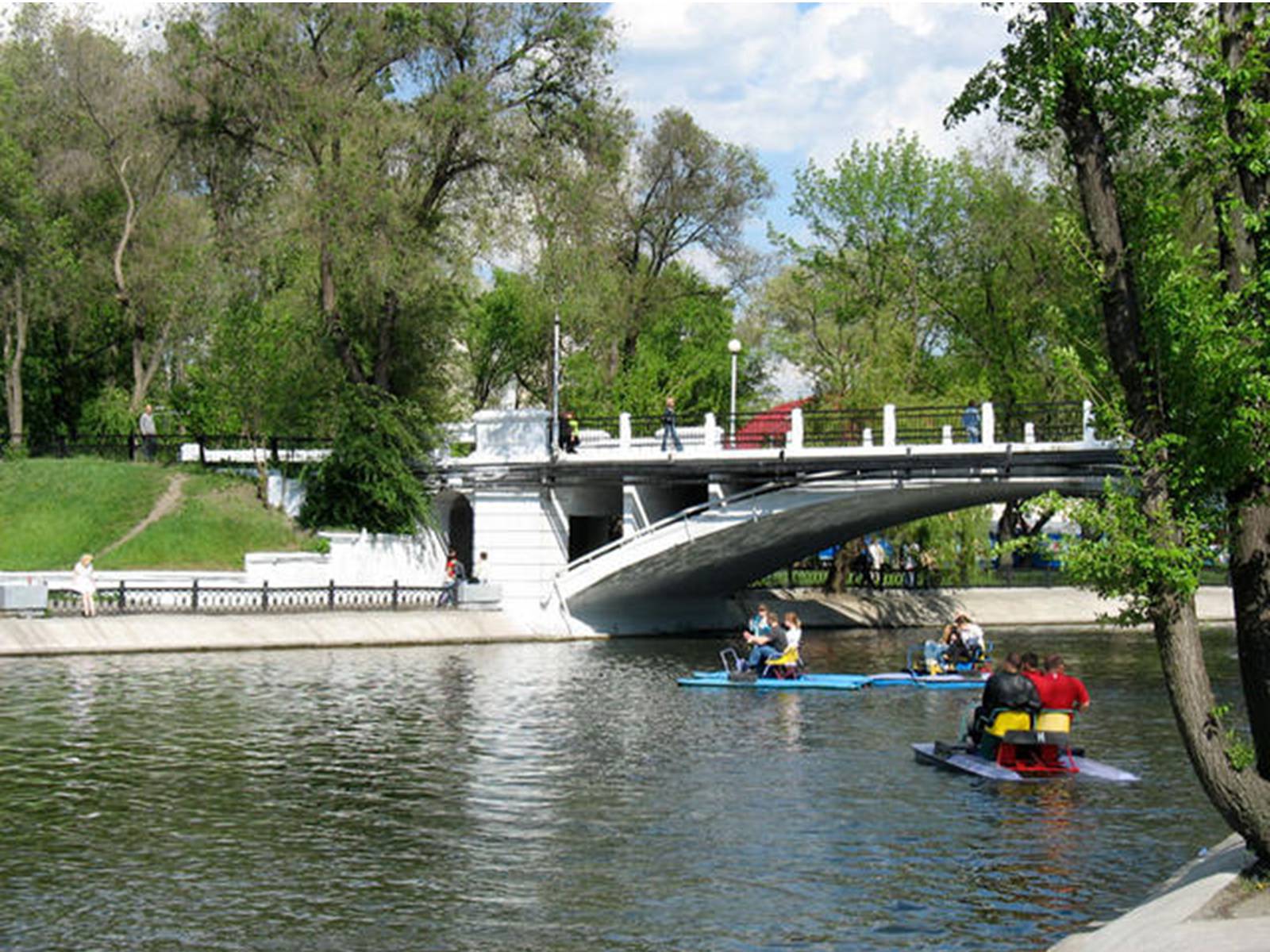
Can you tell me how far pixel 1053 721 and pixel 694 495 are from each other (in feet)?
106

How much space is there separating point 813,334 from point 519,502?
65.3ft

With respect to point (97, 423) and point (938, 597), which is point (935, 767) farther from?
point (97, 423)

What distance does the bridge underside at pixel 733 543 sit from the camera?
4791cm

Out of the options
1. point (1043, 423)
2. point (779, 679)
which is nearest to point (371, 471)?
point (779, 679)

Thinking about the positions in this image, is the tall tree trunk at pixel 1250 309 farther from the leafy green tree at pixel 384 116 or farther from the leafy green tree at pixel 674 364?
the leafy green tree at pixel 674 364

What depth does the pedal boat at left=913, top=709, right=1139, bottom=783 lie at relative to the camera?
24625 millimetres

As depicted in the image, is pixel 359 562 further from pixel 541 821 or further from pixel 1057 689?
pixel 541 821

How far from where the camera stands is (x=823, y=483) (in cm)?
4784

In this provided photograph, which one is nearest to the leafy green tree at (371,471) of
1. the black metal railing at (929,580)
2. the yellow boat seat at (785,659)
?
the black metal railing at (929,580)

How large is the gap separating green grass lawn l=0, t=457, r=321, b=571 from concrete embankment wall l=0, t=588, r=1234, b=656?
20.9ft

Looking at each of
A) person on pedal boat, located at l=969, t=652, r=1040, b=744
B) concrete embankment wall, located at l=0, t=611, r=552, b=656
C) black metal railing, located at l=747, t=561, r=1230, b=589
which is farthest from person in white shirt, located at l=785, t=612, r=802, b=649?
black metal railing, located at l=747, t=561, r=1230, b=589

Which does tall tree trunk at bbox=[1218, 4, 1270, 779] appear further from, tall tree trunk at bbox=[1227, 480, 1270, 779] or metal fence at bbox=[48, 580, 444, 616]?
metal fence at bbox=[48, 580, 444, 616]

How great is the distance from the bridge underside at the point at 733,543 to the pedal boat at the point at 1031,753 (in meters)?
20.2

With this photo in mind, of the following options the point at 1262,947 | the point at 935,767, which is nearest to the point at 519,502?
the point at 935,767
